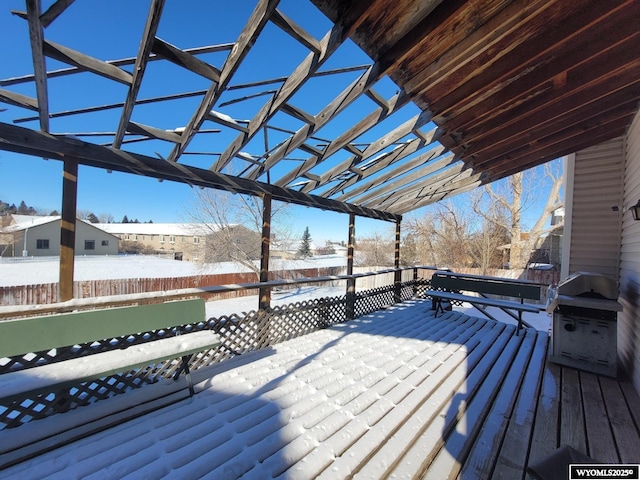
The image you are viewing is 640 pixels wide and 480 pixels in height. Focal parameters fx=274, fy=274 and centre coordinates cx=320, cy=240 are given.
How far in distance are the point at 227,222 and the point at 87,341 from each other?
11926 mm

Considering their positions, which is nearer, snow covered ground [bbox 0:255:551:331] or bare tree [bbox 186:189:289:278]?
snow covered ground [bbox 0:255:551:331]

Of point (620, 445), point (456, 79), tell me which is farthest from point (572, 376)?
point (456, 79)

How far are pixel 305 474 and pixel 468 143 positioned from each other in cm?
391

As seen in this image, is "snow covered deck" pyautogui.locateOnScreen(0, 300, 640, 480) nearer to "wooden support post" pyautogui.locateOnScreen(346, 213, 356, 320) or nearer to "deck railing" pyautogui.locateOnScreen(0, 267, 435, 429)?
"deck railing" pyautogui.locateOnScreen(0, 267, 435, 429)

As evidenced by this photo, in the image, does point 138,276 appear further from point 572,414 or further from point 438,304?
point 572,414

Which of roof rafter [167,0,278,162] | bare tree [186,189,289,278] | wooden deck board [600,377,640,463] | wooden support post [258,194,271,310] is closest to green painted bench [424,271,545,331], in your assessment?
wooden deck board [600,377,640,463]

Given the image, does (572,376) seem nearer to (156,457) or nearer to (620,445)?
(620,445)

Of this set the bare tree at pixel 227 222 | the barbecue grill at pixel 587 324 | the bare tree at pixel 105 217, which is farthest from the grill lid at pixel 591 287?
the bare tree at pixel 105 217

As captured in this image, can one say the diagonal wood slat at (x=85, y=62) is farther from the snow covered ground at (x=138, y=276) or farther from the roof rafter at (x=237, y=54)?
the snow covered ground at (x=138, y=276)

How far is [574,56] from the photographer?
221 cm

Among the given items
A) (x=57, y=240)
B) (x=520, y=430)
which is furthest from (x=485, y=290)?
(x=57, y=240)

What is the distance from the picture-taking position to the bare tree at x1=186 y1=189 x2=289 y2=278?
13392 mm

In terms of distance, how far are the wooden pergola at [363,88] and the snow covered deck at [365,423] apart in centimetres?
156

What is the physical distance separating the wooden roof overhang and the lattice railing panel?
70.0 inches
